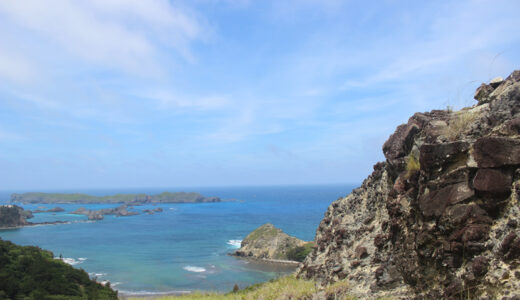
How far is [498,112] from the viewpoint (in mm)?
7344

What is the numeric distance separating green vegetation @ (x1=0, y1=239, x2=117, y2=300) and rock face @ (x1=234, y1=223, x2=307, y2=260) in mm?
44428

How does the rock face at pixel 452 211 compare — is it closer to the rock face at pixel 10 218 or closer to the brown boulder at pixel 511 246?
the brown boulder at pixel 511 246

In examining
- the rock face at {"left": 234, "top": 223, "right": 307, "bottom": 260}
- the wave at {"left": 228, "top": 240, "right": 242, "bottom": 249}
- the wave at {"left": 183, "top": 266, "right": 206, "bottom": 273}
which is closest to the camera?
the wave at {"left": 183, "top": 266, "right": 206, "bottom": 273}

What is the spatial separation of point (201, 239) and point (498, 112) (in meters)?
92.0

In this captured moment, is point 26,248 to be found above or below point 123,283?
above

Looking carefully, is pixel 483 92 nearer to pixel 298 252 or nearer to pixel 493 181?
pixel 493 181

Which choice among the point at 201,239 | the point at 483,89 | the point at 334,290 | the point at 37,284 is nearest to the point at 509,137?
the point at 483,89

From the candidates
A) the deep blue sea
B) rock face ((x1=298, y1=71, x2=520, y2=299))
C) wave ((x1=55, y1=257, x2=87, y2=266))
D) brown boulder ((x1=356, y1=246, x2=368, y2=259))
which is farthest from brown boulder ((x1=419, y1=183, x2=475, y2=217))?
wave ((x1=55, y1=257, x2=87, y2=266))

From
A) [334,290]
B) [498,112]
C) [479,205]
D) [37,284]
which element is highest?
[498,112]

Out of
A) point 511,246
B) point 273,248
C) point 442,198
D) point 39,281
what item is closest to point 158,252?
point 273,248

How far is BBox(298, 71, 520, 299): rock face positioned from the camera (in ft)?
20.2

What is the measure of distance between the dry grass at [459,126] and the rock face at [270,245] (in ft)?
209

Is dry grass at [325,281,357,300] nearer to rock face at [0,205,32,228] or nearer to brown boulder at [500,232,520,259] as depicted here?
brown boulder at [500,232,520,259]

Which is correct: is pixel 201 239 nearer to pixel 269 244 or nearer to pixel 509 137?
pixel 269 244
